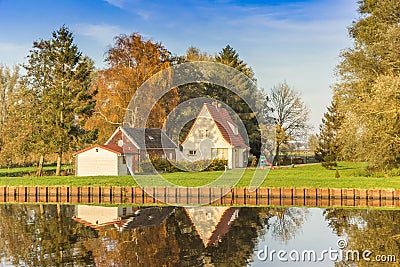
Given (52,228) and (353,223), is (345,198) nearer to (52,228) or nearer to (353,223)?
(353,223)

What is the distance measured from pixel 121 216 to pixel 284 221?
8.00 metres

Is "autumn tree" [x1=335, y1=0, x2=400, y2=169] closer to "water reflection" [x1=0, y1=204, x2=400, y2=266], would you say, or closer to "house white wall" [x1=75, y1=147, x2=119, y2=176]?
"water reflection" [x1=0, y1=204, x2=400, y2=266]

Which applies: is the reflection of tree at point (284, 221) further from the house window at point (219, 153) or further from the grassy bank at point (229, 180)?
the house window at point (219, 153)

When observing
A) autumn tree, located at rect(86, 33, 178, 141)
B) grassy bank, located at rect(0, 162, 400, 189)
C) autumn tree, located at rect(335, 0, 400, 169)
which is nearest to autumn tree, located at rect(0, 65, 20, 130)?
autumn tree, located at rect(86, 33, 178, 141)

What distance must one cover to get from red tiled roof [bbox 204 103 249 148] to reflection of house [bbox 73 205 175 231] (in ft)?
84.0

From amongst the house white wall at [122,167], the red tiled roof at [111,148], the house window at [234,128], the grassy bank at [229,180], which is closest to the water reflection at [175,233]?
the grassy bank at [229,180]

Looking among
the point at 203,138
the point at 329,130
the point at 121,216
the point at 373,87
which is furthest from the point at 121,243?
the point at 329,130

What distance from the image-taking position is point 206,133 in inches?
2157

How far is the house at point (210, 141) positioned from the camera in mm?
53750

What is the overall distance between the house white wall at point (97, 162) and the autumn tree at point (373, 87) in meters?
17.7

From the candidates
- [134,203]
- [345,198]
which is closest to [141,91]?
[134,203]

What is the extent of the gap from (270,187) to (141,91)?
24.8m

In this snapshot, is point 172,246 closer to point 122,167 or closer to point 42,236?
point 42,236

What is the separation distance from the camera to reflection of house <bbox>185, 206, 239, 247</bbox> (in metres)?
21.3
